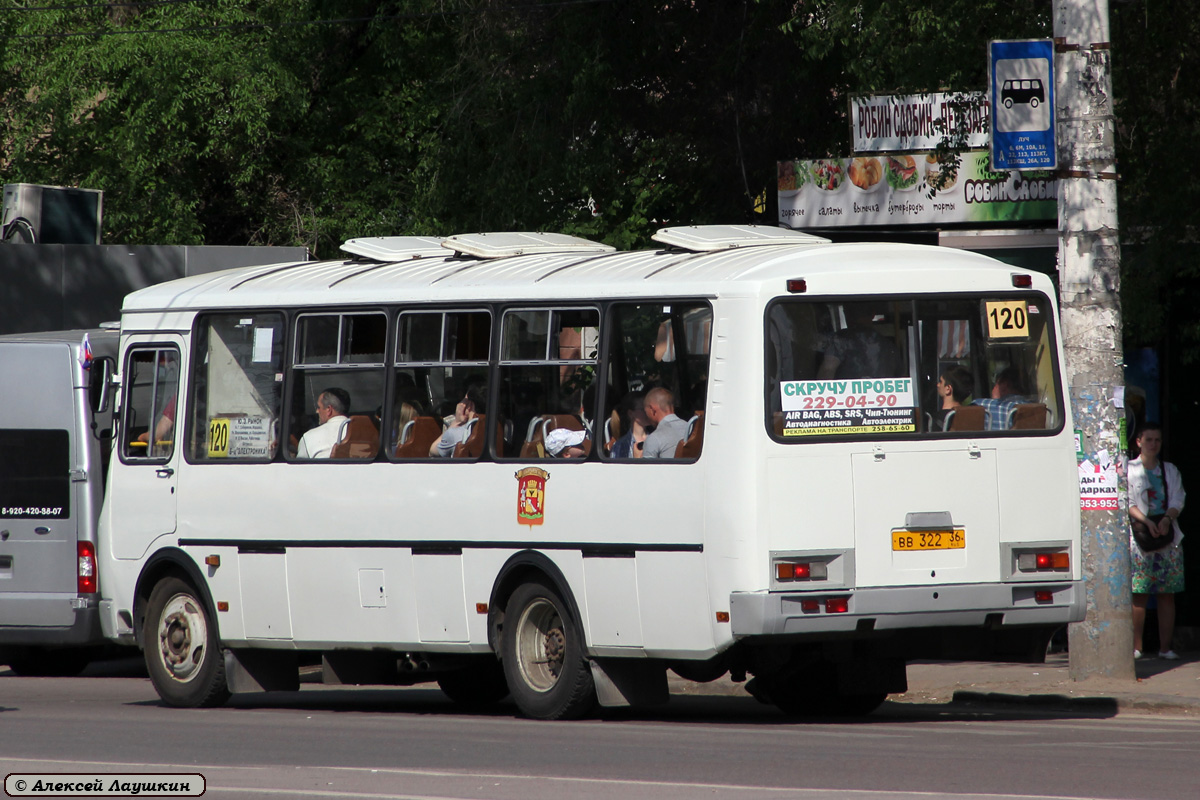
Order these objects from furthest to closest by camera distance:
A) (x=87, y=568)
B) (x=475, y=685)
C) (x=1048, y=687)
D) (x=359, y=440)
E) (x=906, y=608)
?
(x=87, y=568)
(x=475, y=685)
(x=1048, y=687)
(x=359, y=440)
(x=906, y=608)

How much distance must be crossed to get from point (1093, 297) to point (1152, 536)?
294cm

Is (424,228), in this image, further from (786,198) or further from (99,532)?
(99,532)

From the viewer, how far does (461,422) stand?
12.0 m

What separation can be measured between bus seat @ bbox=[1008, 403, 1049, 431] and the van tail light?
786 centimetres

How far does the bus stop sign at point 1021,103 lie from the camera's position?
1293 centimetres

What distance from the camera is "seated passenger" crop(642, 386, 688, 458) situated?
35.7 ft

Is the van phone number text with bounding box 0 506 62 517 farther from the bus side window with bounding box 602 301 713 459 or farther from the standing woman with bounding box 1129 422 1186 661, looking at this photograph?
A: the standing woman with bounding box 1129 422 1186 661

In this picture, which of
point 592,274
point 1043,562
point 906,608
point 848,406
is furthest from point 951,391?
point 592,274

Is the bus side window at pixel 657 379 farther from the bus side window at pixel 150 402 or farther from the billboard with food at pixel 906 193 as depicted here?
the billboard with food at pixel 906 193

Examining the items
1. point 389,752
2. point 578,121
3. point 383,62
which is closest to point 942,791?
point 389,752

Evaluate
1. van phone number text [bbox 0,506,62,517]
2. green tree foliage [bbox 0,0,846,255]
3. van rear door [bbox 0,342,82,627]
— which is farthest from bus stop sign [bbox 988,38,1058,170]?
van phone number text [bbox 0,506,62,517]

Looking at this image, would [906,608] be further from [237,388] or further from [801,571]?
[237,388]

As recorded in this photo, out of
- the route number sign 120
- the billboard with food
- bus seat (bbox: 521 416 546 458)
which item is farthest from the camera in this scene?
the billboard with food

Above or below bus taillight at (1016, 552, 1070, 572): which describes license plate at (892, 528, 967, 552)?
above
